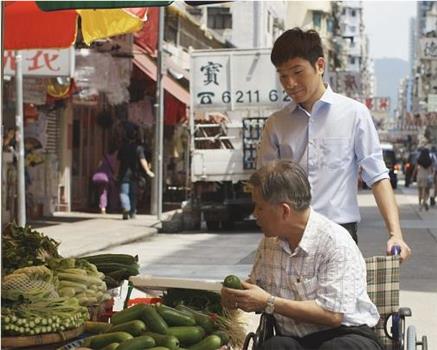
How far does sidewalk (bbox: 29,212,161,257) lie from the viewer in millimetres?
16312

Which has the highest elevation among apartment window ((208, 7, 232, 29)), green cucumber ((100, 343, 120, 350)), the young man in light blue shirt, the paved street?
apartment window ((208, 7, 232, 29))

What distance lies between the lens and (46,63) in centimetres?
1544

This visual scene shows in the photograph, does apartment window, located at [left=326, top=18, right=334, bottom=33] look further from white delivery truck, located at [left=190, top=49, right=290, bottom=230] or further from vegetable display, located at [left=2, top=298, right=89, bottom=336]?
vegetable display, located at [left=2, top=298, right=89, bottom=336]

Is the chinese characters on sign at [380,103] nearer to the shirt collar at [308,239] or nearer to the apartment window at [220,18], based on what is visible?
the apartment window at [220,18]

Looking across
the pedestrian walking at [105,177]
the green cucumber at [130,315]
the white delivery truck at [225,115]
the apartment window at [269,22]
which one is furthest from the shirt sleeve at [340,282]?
the apartment window at [269,22]

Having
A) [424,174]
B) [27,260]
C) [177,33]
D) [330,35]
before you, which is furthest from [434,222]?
[330,35]

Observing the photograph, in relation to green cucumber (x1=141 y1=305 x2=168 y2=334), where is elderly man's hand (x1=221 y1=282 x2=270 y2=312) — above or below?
above

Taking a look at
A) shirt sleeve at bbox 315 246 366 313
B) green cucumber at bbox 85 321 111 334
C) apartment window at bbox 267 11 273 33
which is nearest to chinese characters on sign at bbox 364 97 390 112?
apartment window at bbox 267 11 273 33

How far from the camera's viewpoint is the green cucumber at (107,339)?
4.39 m

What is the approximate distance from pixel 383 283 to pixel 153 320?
3.55 ft

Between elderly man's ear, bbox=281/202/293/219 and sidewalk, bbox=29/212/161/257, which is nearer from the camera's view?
elderly man's ear, bbox=281/202/293/219

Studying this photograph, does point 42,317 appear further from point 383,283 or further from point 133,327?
point 383,283

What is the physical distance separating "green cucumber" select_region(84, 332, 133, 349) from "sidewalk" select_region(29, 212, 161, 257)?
34.6 ft

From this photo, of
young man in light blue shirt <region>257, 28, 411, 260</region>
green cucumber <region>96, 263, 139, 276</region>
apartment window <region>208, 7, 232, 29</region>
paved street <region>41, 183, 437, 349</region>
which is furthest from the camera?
apartment window <region>208, 7, 232, 29</region>
